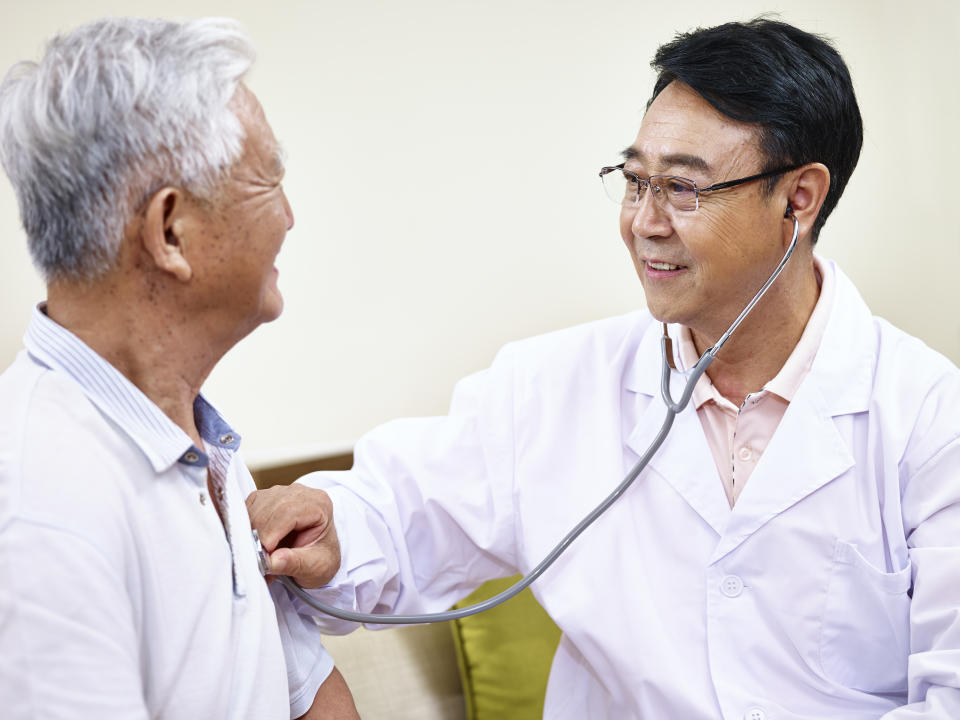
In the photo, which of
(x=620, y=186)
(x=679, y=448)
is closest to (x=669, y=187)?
(x=620, y=186)

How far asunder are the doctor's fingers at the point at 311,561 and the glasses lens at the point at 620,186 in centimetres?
66

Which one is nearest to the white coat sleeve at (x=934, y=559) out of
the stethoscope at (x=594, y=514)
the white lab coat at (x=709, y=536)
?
the white lab coat at (x=709, y=536)

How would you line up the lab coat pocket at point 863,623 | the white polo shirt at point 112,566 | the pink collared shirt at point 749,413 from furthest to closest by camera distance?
1. the pink collared shirt at point 749,413
2. the lab coat pocket at point 863,623
3. the white polo shirt at point 112,566

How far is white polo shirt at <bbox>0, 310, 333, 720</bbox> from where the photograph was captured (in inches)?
28.7

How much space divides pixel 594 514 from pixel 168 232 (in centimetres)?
71

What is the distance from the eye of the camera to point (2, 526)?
0.74 meters

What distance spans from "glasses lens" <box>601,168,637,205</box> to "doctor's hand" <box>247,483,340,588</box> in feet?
2.11

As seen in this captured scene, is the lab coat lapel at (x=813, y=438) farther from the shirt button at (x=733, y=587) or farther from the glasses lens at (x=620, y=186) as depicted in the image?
the glasses lens at (x=620, y=186)

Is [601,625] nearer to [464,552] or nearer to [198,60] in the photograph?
[464,552]

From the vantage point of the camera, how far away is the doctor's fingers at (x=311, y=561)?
43.5 inches

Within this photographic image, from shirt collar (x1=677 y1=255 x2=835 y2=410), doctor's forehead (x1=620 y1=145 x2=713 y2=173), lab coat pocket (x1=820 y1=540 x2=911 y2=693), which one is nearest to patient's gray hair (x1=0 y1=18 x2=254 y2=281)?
doctor's forehead (x1=620 y1=145 x2=713 y2=173)

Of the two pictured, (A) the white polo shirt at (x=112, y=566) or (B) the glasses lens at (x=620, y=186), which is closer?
(A) the white polo shirt at (x=112, y=566)

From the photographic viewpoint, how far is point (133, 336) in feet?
2.88

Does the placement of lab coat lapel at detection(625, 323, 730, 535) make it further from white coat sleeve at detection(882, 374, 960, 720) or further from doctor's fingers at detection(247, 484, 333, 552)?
doctor's fingers at detection(247, 484, 333, 552)
